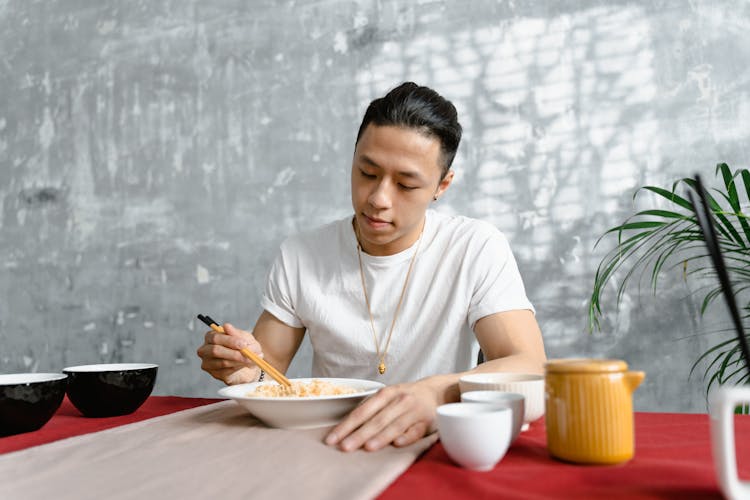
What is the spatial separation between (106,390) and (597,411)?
33.1 inches

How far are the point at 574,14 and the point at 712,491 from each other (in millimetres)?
2276

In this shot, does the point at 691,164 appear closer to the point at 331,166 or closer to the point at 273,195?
the point at 331,166

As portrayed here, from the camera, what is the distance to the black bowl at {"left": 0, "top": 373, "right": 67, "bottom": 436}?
0.96m

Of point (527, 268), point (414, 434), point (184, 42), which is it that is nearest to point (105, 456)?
point (414, 434)

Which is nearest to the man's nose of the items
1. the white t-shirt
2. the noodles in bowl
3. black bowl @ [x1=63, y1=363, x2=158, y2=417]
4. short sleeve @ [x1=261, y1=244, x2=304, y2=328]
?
the white t-shirt

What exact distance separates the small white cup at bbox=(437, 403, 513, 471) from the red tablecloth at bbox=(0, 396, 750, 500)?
0.01 metres

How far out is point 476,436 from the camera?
2.18 feet

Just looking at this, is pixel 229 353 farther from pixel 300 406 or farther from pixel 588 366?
pixel 588 366

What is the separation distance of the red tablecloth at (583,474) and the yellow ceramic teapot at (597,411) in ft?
0.06

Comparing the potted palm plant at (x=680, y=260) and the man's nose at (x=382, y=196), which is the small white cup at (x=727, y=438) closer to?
the man's nose at (x=382, y=196)

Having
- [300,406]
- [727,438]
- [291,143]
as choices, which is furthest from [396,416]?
[291,143]

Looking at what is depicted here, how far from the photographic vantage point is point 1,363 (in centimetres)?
318

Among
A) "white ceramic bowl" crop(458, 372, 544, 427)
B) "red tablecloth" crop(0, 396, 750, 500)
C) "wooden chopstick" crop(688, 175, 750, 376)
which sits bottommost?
"red tablecloth" crop(0, 396, 750, 500)

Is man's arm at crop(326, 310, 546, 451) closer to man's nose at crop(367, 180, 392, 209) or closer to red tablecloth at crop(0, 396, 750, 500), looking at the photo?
red tablecloth at crop(0, 396, 750, 500)
